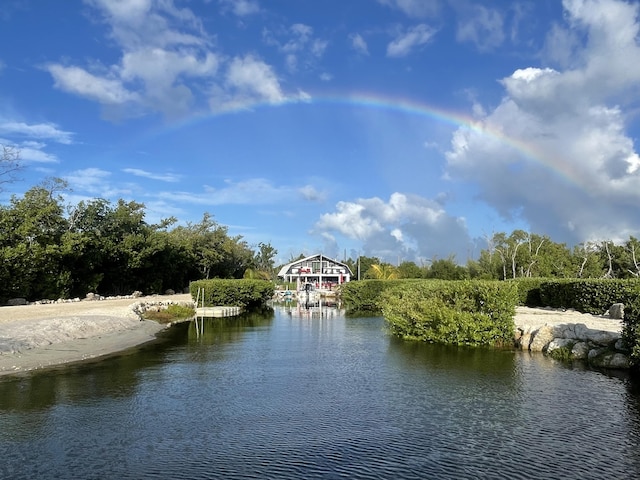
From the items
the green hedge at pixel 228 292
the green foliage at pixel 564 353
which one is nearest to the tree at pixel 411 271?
the green hedge at pixel 228 292

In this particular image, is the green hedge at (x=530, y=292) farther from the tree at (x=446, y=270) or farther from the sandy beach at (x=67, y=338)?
the tree at (x=446, y=270)

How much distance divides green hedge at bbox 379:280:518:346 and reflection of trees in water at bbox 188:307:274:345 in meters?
7.75

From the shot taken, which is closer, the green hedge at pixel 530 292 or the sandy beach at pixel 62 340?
the sandy beach at pixel 62 340

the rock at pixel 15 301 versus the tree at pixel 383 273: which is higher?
the tree at pixel 383 273

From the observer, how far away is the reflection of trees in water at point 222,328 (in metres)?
22.7

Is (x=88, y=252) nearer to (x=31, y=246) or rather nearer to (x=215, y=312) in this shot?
(x=31, y=246)

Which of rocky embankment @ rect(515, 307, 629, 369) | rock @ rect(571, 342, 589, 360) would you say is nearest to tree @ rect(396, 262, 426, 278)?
rocky embankment @ rect(515, 307, 629, 369)

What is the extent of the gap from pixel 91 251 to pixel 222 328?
2392 centimetres

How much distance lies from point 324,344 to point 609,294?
13931 mm

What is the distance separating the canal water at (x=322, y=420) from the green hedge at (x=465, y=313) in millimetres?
2004

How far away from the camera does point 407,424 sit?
9.56 m

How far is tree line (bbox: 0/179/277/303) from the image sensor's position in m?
37.1

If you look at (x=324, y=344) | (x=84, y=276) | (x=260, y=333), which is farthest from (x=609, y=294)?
(x=84, y=276)

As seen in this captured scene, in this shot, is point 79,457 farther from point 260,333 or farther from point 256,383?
point 260,333
